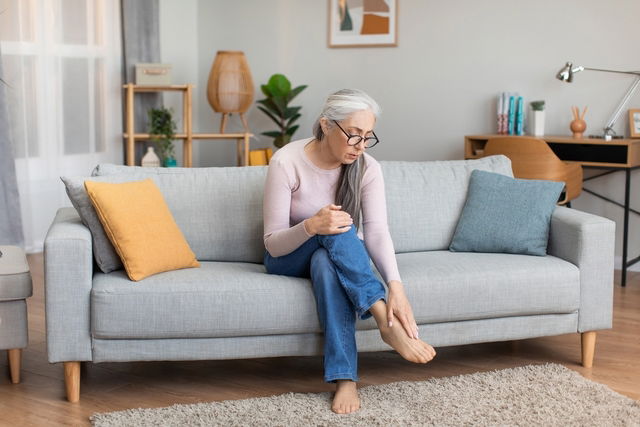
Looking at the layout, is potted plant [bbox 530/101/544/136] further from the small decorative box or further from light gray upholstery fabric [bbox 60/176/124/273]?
light gray upholstery fabric [bbox 60/176/124/273]

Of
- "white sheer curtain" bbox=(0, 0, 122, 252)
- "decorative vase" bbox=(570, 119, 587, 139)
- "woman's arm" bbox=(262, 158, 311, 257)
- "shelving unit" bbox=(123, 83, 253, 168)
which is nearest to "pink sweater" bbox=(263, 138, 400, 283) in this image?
"woman's arm" bbox=(262, 158, 311, 257)

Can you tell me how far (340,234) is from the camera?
8.76 ft

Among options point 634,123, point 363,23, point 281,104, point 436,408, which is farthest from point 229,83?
point 436,408

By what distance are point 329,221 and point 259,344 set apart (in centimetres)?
47

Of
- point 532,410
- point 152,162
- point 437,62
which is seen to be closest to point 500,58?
point 437,62

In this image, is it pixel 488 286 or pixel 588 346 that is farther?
pixel 588 346

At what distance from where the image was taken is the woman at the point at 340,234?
2631 mm

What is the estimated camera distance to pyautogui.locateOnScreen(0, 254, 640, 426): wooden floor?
2.70m

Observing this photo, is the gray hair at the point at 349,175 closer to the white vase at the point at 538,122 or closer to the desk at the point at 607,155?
the desk at the point at 607,155

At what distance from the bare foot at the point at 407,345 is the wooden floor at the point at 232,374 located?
323 millimetres

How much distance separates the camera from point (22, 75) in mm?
4910

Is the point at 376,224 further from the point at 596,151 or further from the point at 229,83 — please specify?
the point at 229,83

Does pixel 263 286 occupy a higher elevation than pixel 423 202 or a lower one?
lower

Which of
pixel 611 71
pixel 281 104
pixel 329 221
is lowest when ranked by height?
pixel 329 221
